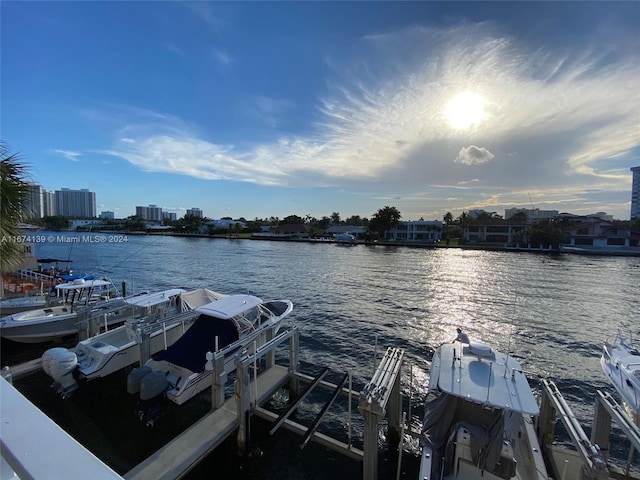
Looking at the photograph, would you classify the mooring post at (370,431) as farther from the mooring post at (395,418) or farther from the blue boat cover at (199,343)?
the blue boat cover at (199,343)

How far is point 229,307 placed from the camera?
9.58m

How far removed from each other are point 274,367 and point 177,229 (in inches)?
4665

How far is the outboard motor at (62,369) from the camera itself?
28.2 feet

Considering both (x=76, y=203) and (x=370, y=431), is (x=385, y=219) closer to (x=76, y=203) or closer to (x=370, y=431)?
(x=76, y=203)

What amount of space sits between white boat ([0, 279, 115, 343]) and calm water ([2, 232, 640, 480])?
0.69 m

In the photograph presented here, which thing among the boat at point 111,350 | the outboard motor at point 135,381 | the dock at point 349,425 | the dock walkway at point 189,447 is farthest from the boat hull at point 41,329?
the dock walkway at point 189,447

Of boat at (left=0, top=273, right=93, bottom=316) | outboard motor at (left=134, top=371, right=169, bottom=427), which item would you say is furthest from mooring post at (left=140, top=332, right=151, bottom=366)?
boat at (left=0, top=273, right=93, bottom=316)

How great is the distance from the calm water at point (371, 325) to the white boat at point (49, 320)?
0.69m

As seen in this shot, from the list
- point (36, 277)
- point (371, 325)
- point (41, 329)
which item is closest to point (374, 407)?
point (371, 325)

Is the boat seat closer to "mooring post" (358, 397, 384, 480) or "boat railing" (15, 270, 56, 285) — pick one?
"mooring post" (358, 397, 384, 480)

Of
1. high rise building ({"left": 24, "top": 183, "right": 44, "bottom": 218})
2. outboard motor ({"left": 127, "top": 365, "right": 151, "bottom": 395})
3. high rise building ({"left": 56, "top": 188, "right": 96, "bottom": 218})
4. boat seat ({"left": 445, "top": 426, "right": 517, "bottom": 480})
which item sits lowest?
outboard motor ({"left": 127, "top": 365, "right": 151, "bottom": 395})

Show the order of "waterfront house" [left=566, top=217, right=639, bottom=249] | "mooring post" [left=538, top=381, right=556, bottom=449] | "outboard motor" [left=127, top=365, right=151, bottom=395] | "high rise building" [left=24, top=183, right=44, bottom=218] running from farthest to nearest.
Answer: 1. "waterfront house" [left=566, top=217, right=639, bottom=249]
2. "outboard motor" [left=127, top=365, right=151, bottom=395]
3. "mooring post" [left=538, top=381, right=556, bottom=449]
4. "high rise building" [left=24, top=183, right=44, bottom=218]

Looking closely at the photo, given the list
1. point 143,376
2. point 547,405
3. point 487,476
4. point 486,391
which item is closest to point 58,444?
point 486,391

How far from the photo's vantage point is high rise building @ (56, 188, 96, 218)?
46812mm
